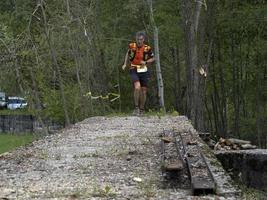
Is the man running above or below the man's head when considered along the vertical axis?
below

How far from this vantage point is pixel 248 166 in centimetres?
1001

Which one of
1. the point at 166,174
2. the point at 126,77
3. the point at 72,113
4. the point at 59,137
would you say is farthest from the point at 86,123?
the point at 126,77

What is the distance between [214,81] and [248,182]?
18.2m

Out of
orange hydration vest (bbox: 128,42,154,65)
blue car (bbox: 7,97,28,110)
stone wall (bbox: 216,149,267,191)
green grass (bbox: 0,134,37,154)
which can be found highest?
orange hydration vest (bbox: 128,42,154,65)

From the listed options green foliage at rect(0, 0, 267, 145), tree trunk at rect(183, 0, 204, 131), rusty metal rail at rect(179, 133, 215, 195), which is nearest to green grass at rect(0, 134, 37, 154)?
green foliage at rect(0, 0, 267, 145)

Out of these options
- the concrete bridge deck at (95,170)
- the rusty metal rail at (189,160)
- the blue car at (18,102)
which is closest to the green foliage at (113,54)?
the blue car at (18,102)

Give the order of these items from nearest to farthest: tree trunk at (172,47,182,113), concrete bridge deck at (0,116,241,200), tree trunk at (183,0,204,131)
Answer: concrete bridge deck at (0,116,241,200) → tree trunk at (183,0,204,131) → tree trunk at (172,47,182,113)

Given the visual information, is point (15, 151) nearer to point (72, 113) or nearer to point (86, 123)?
point (86, 123)

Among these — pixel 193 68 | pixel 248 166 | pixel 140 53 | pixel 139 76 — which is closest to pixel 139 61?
pixel 140 53

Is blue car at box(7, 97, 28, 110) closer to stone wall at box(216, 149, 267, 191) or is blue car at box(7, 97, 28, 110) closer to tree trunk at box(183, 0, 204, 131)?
tree trunk at box(183, 0, 204, 131)

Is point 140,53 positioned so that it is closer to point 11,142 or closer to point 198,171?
point 198,171

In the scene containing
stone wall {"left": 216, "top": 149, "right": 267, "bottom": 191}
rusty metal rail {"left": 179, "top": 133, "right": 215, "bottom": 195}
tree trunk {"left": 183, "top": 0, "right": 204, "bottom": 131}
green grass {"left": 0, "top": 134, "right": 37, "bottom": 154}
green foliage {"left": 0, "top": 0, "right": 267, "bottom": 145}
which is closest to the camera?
rusty metal rail {"left": 179, "top": 133, "right": 215, "bottom": 195}

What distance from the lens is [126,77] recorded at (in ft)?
105

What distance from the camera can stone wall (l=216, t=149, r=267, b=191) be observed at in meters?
9.67
